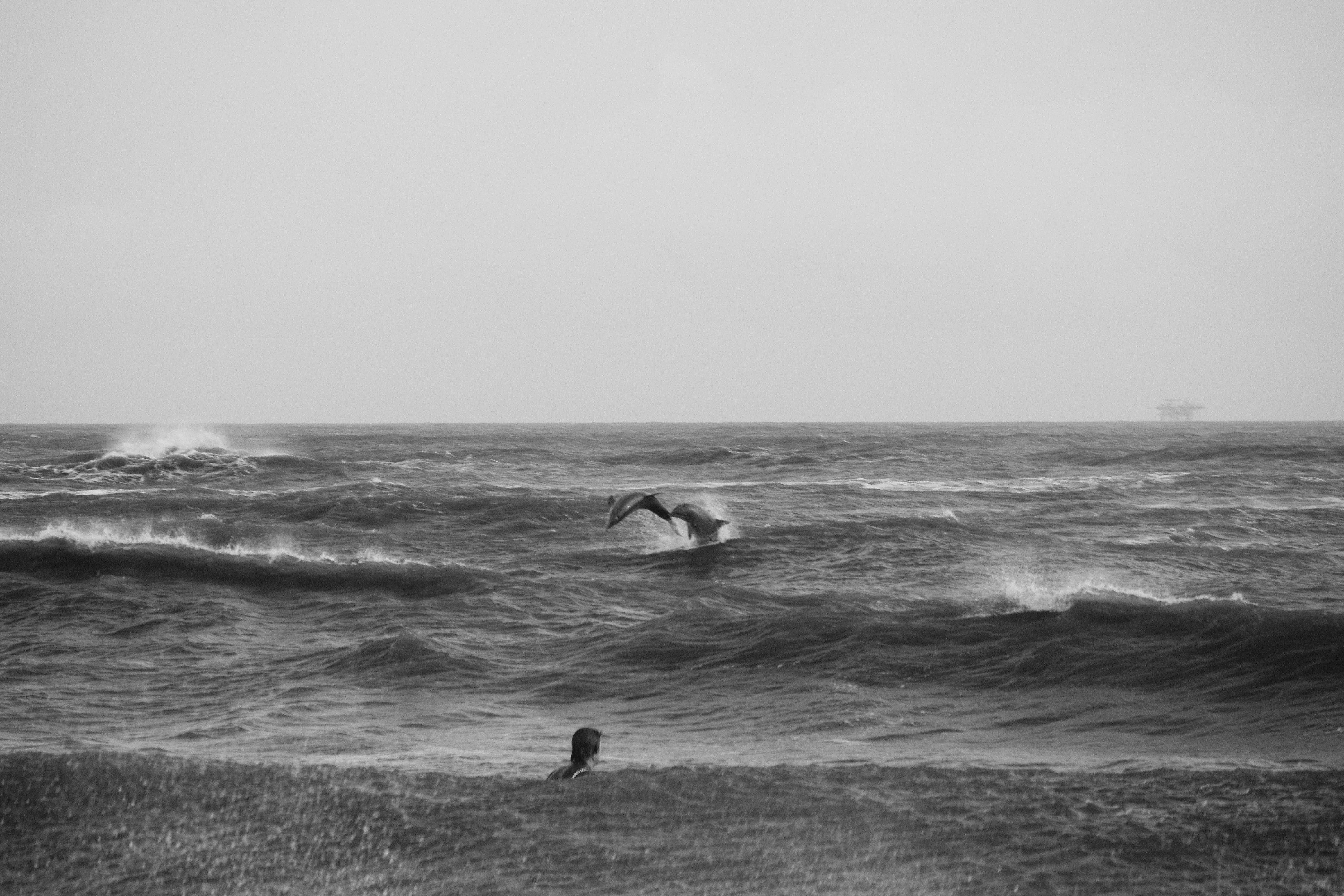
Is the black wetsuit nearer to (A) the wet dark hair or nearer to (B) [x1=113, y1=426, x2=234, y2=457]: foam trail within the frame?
(A) the wet dark hair

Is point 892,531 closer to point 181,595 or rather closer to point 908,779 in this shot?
point 181,595

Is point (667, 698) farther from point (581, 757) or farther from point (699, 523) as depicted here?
point (699, 523)

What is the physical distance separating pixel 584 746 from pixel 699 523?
1247 cm

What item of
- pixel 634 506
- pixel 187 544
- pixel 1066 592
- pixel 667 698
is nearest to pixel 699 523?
pixel 634 506

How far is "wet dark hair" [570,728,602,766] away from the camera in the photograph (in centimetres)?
698

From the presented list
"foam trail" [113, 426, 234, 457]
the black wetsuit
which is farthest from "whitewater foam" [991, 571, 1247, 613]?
"foam trail" [113, 426, 234, 457]

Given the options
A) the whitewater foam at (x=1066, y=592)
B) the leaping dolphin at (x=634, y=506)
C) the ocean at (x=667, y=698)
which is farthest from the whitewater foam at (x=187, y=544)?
the whitewater foam at (x=1066, y=592)

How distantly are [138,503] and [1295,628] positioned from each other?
923 inches

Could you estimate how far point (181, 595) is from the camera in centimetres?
1522

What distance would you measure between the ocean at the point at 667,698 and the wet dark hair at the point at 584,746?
0.13 meters

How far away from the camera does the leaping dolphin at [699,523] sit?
63.6 feet

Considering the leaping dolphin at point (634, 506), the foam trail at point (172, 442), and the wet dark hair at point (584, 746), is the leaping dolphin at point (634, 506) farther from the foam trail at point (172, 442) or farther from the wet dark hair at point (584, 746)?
the foam trail at point (172, 442)

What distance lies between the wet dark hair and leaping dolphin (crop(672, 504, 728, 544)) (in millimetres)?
12089

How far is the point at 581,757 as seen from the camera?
698 cm
